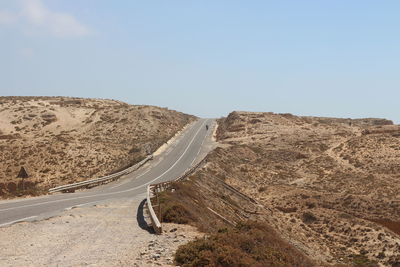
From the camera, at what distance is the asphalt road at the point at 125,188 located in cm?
2417

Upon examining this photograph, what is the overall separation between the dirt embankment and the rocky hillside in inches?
646

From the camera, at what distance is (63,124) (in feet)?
284

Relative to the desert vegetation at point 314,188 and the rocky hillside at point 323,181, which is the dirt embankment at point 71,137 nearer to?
the desert vegetation at point 314,188

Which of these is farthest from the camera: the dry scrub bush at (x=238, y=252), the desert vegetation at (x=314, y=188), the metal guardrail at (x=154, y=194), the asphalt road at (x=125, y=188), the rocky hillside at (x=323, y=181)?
the rocky hillside at (x=323, y=181)

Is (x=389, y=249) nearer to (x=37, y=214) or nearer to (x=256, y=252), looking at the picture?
(x=256, y=252)

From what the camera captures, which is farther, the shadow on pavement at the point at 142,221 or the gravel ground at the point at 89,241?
the shadow on pavement at the point at 142,221

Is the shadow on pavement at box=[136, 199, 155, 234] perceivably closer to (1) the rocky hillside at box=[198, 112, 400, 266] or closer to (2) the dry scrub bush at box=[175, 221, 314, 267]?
(2) the dry scrub bush at box=[175, 221, 314, 267]

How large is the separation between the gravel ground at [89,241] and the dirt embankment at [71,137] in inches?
507

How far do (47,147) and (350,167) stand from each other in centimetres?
4948

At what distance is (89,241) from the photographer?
694 inches

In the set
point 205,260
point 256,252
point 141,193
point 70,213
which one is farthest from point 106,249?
point 141,193

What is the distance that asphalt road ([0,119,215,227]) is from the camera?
79.3 ft

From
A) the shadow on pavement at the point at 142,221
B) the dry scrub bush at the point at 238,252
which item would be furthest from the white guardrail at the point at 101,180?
the dry scrub bush at the point at 238,252

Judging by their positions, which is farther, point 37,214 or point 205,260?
point 37,214
